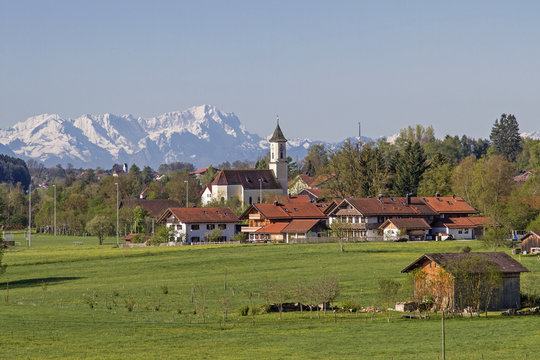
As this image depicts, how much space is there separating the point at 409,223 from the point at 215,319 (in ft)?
240

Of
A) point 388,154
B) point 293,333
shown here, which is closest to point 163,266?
point 293,333

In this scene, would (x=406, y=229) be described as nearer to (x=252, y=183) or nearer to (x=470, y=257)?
(x=252, y=183)

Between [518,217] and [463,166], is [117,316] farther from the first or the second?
[463,166]

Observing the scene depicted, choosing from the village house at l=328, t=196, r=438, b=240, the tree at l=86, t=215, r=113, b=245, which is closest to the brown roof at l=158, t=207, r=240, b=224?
the village house at l=328, t=196, r=438, b=240

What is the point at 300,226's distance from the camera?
12812 cm

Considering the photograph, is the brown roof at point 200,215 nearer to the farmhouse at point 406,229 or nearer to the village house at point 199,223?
the village house at point 199,223

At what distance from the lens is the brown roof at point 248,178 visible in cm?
17675

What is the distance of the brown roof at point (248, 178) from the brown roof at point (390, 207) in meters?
49.1

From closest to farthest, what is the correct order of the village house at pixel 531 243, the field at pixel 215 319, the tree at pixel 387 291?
the field at pixel 215 319
the tree at pixel 387 291
the village house at pixel 531 243

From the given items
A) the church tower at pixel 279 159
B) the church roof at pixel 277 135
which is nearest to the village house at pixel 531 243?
the church tower at pixel 279 159

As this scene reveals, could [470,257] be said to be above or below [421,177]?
below

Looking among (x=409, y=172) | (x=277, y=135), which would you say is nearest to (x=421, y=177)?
(x=409, y=172)

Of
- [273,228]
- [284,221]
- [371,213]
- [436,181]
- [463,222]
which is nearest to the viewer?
[463,222]

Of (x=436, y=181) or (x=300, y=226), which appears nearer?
(x=300, y=226)
